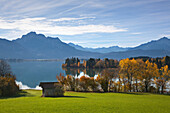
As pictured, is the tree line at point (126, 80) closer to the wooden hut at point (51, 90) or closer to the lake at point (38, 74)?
the lake at point (38, 74)

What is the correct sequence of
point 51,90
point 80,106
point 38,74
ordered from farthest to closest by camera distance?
1. point 38,74
2. point 51,90
3. point 80,106

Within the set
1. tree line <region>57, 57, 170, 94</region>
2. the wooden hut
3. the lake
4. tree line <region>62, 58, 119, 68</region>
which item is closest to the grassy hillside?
the wooden hut

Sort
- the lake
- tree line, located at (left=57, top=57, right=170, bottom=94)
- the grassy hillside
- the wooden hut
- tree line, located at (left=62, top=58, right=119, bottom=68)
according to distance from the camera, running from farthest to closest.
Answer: tree line, located at (left=62, top=58, right=119, bottom=68) < the lake < tree line, located at (left=57, top=57, right=170, bottom=94) < the wooden hut < the grassy hillside

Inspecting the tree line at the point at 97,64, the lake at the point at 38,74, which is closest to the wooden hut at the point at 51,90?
the lake at the point at 38,74

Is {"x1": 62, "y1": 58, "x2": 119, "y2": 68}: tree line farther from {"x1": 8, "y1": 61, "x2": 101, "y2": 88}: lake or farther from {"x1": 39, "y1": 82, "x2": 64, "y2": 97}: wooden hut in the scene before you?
{"x1": 39, "y1": 82, "x2": 64, "y2": 97}: wooden hut

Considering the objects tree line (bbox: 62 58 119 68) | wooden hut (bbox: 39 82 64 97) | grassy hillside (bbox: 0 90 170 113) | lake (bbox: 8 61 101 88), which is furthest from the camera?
tree line (bbox: 62 58 119 68)

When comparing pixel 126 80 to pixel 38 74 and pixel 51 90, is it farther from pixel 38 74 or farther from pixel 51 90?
pixel 38 74

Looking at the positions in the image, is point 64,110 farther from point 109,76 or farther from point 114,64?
point 114,64

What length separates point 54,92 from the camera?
28.2 meters

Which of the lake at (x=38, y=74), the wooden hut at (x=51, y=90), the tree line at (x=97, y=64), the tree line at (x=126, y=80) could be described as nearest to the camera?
the wooden hut at (x=51, y=90)

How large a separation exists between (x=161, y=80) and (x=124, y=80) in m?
9.38

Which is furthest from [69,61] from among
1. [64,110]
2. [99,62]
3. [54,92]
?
[64,110]

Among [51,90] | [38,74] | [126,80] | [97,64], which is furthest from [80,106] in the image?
[97,64]

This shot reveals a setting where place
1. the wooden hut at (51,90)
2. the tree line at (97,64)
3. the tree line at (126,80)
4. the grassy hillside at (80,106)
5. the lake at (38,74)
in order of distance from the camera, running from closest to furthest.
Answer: the grassy hillside at (80,106) → the wooden hut at (51,90) → the tree line at (126,80) → the lake at (38,74) → the tree line at (97,64)
